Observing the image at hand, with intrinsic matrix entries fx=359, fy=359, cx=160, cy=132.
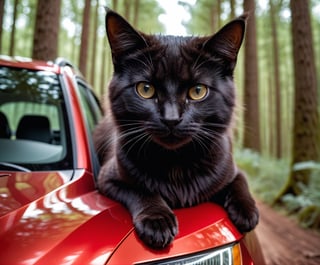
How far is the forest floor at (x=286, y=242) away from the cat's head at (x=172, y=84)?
3107 mm

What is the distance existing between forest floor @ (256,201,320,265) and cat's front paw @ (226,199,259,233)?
111 inches

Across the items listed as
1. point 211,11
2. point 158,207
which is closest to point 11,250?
point 158,207

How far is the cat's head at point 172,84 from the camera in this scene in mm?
1833

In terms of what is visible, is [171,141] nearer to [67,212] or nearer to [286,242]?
[67,212]

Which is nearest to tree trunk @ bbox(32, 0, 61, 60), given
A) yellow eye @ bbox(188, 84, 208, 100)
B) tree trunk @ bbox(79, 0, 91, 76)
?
yellow eye @ bbox(188, 84, 208, 100)

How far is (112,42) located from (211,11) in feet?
56.8

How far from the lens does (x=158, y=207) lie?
1740 mm

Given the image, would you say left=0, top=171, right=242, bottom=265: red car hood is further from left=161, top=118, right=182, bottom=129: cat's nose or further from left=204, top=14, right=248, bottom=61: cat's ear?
left=204, top=14, right=248, bottom=61: cat's ear

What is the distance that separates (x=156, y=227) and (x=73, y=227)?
1.14ft

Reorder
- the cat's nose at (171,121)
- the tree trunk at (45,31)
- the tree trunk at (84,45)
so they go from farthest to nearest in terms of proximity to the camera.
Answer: the tree trunk at (84,45), the tree trunk at (45,31), the cat's nose at (171,121)

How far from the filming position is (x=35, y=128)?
279 cm

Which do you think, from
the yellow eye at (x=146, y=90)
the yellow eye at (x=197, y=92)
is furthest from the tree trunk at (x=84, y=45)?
the yellow eye at (x=197, y=92)

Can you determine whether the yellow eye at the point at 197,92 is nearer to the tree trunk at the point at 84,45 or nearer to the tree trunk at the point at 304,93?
the tree trunk at the point at 304,93

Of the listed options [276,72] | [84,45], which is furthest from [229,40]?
[276,72]
